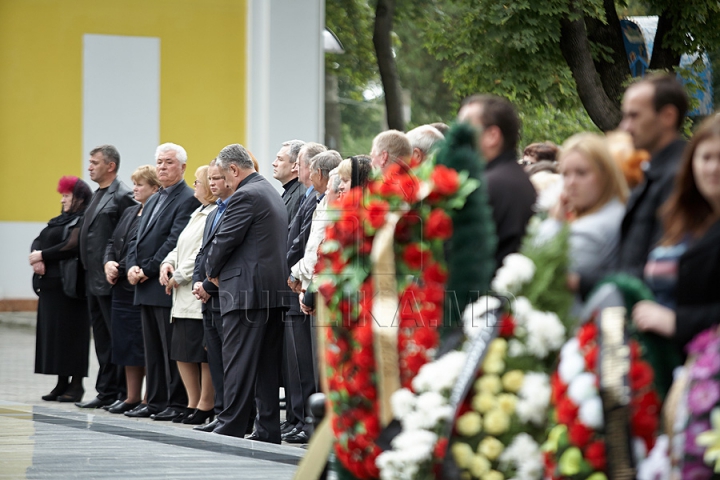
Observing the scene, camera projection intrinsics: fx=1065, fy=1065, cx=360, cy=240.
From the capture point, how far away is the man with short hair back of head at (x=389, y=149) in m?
6.96

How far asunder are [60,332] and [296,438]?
11.3ft

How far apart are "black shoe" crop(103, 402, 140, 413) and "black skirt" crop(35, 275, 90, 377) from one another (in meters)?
0.90

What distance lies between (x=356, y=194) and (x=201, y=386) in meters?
5.08

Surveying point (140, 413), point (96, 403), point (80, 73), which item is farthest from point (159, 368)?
point (80, 73)

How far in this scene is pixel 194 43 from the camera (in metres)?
16.7

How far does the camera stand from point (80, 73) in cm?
1677

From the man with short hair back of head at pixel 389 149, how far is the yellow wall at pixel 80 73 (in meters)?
9.67

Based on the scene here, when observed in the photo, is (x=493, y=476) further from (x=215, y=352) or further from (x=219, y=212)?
(x=219, y=212)

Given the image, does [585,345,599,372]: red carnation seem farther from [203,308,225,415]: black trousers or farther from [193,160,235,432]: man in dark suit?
[203,308,225,415]: black trousers

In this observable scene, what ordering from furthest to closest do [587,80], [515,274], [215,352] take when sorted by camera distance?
[587,80] < [215,352] < [515,274]

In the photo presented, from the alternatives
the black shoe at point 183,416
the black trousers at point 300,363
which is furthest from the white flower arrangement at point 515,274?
the black shoe at point 183,416

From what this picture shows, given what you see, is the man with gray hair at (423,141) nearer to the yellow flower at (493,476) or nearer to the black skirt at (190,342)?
the black skirt at (190,342)

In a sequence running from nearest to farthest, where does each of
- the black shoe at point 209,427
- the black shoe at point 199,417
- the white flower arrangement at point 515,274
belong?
1. the white flower arrangement at point 515,274
2. the black shoe at point 209,427
3. the black shoe at point 199,417

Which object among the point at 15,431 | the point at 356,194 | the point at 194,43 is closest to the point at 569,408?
the point at 356,194
